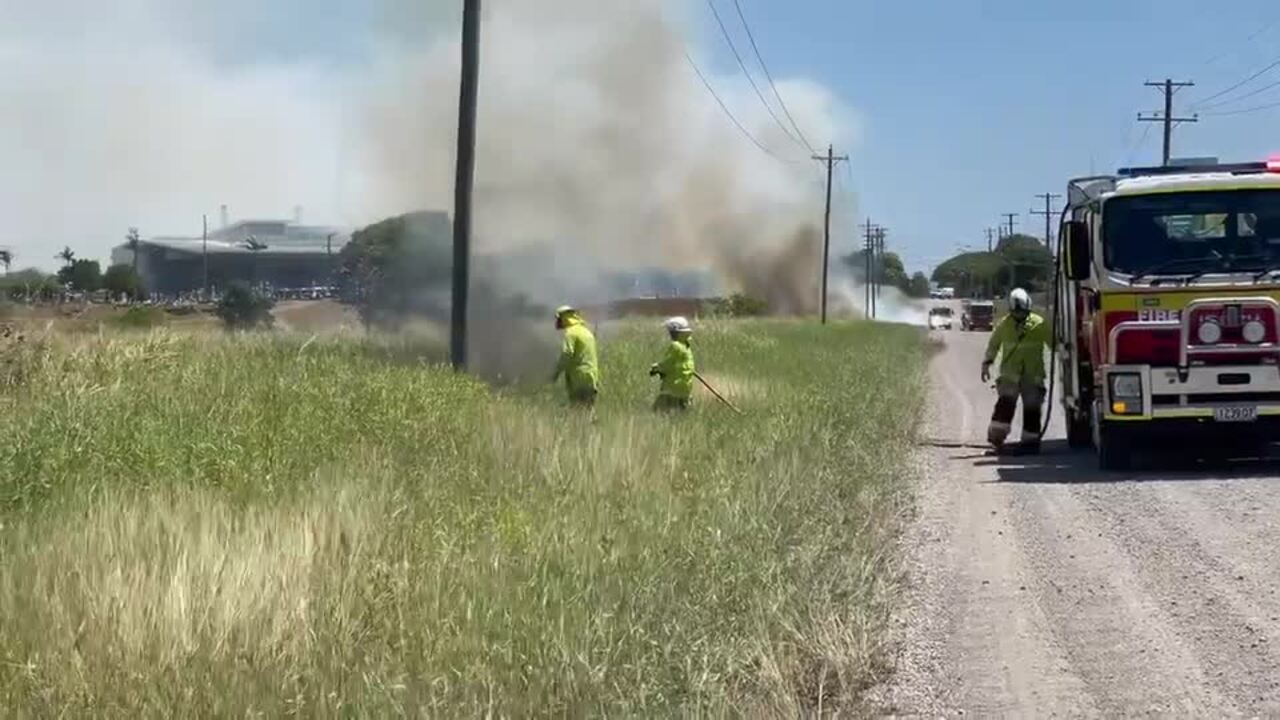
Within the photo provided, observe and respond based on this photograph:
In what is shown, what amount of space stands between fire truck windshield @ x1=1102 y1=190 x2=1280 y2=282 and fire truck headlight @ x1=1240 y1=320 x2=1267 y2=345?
54cm

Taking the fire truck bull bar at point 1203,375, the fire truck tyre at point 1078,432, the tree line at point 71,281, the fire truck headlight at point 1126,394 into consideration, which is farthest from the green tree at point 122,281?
the fire truck bull bar at point 1203,375

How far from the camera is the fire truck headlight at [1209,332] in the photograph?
1356 centimetres

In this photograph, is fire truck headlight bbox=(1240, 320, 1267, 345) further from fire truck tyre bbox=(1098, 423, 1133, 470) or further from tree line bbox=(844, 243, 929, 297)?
tree line bbox=(844, 243, 929, 297)

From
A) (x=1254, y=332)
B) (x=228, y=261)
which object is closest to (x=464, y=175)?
(x=1254, y=332)

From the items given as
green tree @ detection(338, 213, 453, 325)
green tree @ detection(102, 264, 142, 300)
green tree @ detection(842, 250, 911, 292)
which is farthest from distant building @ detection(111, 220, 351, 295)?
green tree @ detection(842, 250, 911, 292)

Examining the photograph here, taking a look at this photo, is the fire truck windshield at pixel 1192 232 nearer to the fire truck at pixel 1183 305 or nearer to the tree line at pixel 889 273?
the fire truck at pixel 1183 305

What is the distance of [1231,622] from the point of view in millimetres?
7711

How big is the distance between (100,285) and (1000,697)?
3257cm

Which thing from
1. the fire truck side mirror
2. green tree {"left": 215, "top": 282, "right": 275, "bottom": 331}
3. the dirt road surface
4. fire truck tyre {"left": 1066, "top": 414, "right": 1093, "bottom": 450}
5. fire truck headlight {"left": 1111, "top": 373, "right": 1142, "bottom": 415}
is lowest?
the dirt road surface

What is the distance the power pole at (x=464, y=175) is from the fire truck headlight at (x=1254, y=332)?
8.99m

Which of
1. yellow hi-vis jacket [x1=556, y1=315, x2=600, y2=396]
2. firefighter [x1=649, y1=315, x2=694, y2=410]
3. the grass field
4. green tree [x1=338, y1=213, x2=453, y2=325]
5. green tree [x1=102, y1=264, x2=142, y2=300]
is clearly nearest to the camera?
the grass field

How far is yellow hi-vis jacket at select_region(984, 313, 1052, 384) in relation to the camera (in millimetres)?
16328

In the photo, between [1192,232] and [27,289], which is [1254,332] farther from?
[27,289]

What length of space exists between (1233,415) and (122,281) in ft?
101
